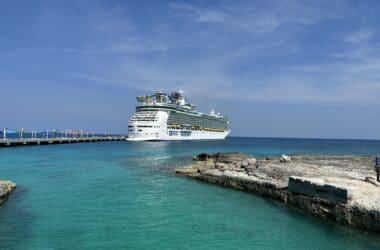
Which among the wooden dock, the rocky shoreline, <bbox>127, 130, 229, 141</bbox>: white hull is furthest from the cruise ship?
the rocky shoreline

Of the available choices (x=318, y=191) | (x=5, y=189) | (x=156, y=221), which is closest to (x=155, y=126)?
(x=5, y=189)

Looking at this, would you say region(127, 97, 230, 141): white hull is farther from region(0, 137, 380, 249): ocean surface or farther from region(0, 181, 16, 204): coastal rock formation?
region(0, 181, 16, 204): coastal rock formation

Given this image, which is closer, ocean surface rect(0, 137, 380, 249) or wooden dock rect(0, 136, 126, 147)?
ocean surface rect(0, 137, 380, 249)

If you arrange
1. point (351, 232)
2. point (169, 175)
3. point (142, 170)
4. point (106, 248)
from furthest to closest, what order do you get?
1. point (142, 170)
2. point (169, 175)
3. point (351, 232)
4. point (106, 248)

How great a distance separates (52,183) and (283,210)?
46.6 feet

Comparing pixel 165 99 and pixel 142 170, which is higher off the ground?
pixel 165 99

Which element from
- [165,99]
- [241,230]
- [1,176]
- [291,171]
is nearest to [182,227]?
[241,230]

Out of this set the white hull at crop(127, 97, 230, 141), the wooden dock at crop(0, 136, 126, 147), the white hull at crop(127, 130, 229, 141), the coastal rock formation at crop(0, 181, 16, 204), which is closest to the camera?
the coastal rock formation at crop(0, 181, 16, 204)

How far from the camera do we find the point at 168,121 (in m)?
96.8

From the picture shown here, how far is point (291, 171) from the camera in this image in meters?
24.1

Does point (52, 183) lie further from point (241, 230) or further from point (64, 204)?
point (241, 230)

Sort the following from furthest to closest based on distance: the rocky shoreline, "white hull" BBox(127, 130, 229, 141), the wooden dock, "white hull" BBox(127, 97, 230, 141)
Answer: "white hull" BBox(127, 97, 230, 141), "white hull" BBox(127, 130, 229, 141), the wooden dock, the rocky shoreline

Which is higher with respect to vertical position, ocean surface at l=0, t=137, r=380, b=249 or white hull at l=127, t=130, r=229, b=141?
white hull at l=127, t=130, r=229, b=141

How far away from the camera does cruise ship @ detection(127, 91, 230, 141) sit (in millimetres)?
90250
